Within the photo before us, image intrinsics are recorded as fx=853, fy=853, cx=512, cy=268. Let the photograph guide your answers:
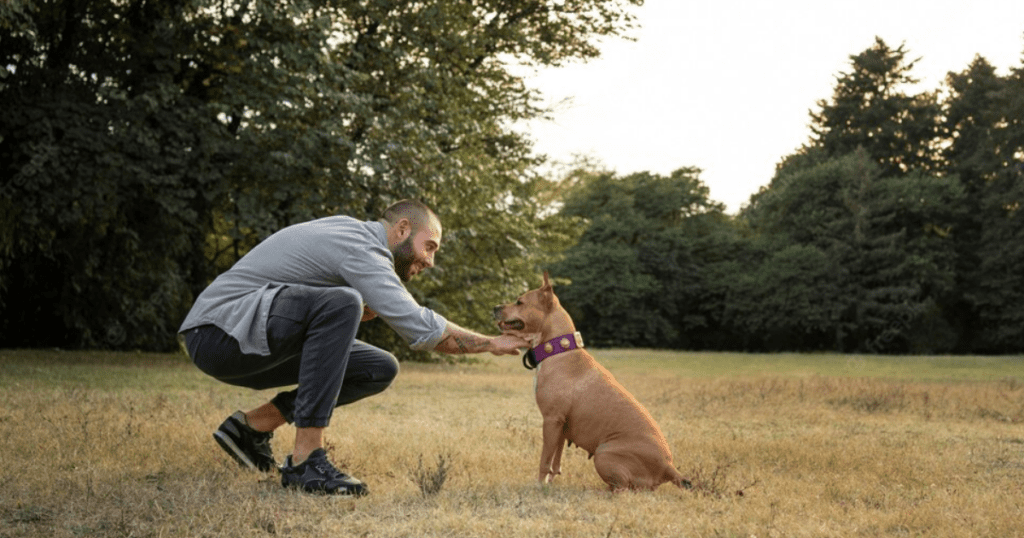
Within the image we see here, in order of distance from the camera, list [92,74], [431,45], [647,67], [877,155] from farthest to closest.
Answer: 1. [877,155]
2. [647,67]
3. [431,45]
4. [92,74]

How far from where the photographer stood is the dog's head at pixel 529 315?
15.9 feet

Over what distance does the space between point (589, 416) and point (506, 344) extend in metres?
0.58

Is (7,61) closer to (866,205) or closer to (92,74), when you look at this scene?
(92,74)

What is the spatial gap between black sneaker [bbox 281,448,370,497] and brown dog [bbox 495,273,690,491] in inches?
41.4

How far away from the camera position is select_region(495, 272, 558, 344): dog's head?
4.86 m

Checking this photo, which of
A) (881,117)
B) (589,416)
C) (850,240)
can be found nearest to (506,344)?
(589,416)

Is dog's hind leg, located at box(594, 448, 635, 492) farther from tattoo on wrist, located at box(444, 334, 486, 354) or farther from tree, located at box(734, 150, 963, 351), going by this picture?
tree, located at box(734, 150, 963, 351)

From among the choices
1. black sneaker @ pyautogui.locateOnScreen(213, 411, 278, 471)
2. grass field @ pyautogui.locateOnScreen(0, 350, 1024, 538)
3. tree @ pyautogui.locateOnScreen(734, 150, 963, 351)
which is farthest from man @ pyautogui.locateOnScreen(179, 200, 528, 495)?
tree @ pyautogui.locateOnScreen(734, 150, 963, 351)

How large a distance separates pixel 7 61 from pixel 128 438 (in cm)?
1049

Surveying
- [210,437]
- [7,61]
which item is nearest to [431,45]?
[7,61]

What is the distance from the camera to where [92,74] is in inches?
550

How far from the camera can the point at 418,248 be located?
451 centimetres

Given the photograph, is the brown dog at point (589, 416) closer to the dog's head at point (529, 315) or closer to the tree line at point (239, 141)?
the dog's head at point (529, 315)

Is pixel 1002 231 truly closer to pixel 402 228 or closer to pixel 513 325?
pixel 513 325
